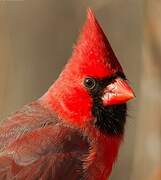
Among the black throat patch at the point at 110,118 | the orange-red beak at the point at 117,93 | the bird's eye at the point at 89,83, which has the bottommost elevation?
the black throat patch at the point at 110,118

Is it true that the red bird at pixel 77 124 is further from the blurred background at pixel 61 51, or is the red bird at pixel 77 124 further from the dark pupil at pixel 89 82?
the blurred background at pixel 61 51

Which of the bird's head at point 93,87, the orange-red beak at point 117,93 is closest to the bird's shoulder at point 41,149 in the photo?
the bird's head at point 93,87

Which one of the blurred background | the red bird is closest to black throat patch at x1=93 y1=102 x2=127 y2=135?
the red bird

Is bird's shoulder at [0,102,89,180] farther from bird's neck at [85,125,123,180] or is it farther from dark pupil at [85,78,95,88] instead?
dark pupil at [85,78,95,88]

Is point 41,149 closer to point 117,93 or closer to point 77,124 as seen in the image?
point 77,124

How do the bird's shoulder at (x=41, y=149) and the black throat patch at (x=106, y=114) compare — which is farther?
the black throat patch at (x=106, y=114)

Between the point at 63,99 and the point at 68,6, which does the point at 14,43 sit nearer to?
the point at 68,6

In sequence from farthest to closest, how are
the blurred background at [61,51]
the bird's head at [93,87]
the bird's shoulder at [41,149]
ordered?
the blurred background at [61,51]
the bird's head at [93,87]
the bird's shoulder at [41,149]

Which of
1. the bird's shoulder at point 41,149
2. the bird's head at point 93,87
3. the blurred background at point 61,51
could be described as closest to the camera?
the bird's shoulder at point 41,149
